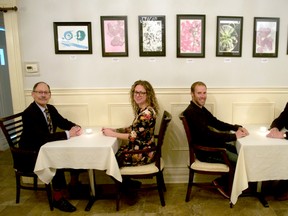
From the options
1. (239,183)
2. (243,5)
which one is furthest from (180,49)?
(239,183)

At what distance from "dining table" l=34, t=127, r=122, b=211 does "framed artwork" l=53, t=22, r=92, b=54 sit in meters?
1.12

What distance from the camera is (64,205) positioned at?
231 centimetres

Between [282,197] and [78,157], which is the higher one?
[78,157]

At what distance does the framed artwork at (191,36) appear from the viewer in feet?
8.65

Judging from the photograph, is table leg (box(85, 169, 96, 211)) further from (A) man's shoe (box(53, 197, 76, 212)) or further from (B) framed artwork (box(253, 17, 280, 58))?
(B) framed artwork (box(253, 17, 280, 58))

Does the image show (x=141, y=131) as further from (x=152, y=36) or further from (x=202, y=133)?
(x=152, y=36)

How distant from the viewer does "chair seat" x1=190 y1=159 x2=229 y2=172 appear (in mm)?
2211

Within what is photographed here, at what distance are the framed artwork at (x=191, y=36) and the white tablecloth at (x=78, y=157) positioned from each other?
1.34m

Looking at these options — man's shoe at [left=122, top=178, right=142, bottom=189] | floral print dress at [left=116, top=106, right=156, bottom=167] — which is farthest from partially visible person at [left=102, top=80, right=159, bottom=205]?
man's shoe at [left=122, top=178, right=142, bottom=189]

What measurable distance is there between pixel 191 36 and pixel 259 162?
1.49 m

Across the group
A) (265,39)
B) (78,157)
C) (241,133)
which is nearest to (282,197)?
(241,133)

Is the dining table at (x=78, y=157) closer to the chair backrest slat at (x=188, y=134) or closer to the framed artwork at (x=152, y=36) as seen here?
the chair backrest slat at (x=188, y=134)

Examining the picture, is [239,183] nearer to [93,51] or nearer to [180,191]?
[180,191]

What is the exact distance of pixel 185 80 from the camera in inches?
108
